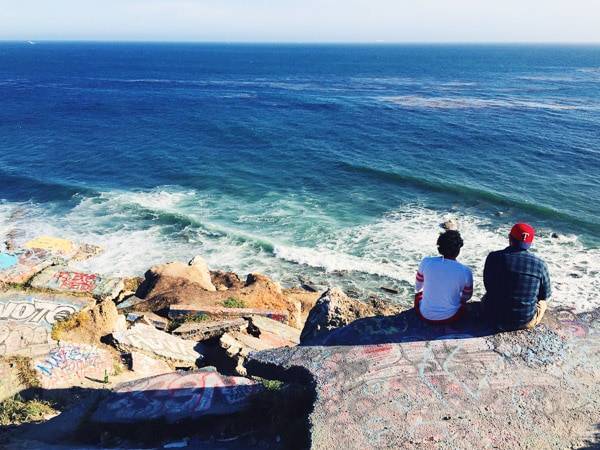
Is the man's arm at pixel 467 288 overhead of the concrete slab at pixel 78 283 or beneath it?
overhead

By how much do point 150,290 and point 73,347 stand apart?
698 cm

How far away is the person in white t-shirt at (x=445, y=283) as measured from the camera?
21.7 feet

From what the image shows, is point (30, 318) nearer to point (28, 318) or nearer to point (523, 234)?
point (28, 318)

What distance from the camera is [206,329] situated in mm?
13703

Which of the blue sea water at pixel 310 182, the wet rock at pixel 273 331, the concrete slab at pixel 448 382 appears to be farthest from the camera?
the blue sea water at pixel 310 182

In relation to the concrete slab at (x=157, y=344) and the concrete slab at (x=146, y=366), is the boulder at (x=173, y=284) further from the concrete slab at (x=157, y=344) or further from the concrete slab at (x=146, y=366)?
the concrete slab at (x=146, y=366)

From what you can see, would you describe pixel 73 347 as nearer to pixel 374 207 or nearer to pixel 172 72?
pixel 374 207

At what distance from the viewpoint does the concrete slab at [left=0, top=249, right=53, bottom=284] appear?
1920cm

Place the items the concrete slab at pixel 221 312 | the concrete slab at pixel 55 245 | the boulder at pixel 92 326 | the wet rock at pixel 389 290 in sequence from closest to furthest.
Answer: the boulder at pixel 92 326, the concrete slab at pixel 221 312, the wet rock at pixel 389 290, the concrete slab at pixel 55 245

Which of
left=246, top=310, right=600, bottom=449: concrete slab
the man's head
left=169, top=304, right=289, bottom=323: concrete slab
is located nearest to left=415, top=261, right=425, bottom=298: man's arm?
left=246, top=310, right=600, bottom=449: concrete slab

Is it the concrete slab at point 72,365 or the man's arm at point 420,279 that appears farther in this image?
the concrete slab at point 72,365

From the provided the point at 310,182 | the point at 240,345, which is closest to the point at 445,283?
the point at 240,345

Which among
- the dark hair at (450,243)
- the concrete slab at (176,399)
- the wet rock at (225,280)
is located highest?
→ the dark hair at (450,243)

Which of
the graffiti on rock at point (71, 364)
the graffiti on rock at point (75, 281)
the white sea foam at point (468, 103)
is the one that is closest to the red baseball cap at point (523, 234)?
the graffiti on rock at point (71, 364)
